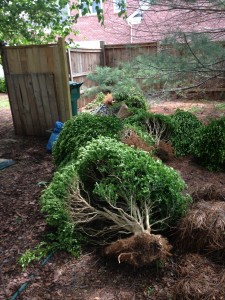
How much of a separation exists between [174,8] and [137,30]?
0.76 m

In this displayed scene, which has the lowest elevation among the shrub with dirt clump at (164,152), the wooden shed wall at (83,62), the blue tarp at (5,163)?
the blue tarp at (5,163)

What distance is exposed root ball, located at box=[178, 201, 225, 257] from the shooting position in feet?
7.27

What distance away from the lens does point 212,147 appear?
161 inches

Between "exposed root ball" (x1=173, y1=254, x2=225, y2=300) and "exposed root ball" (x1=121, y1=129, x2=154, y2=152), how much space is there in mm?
1847

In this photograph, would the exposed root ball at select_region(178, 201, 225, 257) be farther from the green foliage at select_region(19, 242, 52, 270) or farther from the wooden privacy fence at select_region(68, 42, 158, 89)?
the wooden privacy fence at select_region(68, 42, 158, 89)

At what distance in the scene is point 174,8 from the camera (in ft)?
13.8

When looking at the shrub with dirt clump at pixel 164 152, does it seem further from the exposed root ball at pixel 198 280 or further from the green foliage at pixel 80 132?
the exposed root ball at pixel 198 280

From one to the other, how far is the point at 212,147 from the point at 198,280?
253 cm

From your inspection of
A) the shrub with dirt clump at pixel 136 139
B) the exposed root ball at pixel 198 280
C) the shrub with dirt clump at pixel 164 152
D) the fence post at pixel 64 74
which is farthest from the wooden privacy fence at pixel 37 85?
the exposed root ball at pixel 198 280

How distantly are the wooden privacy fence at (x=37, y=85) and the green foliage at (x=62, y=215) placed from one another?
305cm

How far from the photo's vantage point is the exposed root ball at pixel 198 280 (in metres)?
1.82

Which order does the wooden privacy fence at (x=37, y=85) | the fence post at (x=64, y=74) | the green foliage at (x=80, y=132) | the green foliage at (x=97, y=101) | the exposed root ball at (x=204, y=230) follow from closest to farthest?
the exposed root ball at (x=204, y=230) → the green foliage at (x=80, y=132) → the fence post at (x=64, y=74) → the wooden privacy fence at (x=37, y=85) → the green foliage at (x=97, y=101)

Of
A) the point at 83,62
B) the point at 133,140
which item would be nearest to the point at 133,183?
the point at 133,140

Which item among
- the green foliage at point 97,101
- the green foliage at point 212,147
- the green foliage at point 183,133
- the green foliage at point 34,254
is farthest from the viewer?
the green foliage at point 97,101
